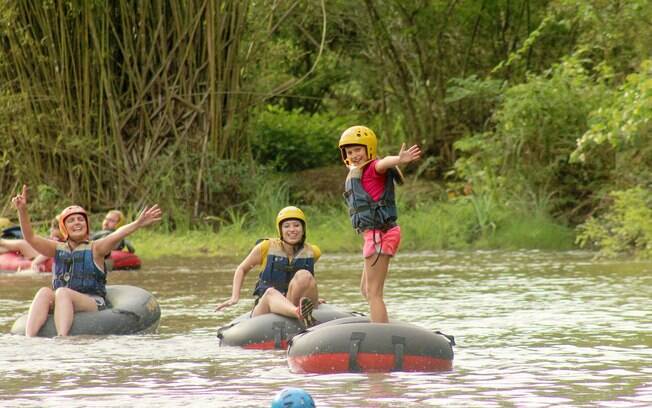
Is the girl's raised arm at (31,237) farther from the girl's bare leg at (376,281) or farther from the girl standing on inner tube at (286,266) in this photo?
the girl's bare leg at (376,281)

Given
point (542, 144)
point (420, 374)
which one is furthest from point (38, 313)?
point (542, 144)

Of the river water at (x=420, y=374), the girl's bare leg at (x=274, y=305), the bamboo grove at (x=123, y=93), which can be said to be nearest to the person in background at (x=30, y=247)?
the river water at (x=420, y=374)

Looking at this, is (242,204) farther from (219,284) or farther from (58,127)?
(219,284)

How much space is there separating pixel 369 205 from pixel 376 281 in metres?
0.48

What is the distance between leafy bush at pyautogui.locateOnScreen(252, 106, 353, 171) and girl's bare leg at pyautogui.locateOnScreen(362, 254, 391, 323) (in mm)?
17017

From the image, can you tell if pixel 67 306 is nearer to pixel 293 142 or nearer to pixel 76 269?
pixel 76 269

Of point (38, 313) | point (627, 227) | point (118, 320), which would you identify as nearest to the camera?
point (38, 313)

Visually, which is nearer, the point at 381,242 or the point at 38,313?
the point at 381,242

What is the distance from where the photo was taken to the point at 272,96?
24.2 m

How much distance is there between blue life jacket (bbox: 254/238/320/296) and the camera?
11602 mm

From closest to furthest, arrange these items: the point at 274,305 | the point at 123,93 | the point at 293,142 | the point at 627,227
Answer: the point at 274,305
the point at 627,227
the point at 123,93
the point at 293,142

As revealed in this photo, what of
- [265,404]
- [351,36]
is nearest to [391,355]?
[265,404]

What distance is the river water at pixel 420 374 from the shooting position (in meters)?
8.45

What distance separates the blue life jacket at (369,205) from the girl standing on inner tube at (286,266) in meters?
1.83
